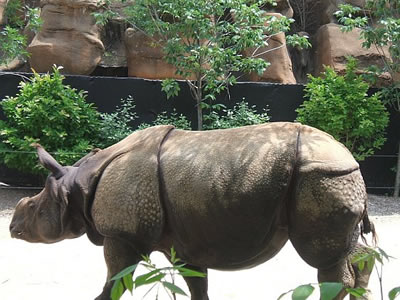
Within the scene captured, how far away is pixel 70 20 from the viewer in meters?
13.7

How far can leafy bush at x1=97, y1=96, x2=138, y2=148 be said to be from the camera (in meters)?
10.7

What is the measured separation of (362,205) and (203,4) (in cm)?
824

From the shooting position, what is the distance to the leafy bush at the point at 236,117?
37.1 feet

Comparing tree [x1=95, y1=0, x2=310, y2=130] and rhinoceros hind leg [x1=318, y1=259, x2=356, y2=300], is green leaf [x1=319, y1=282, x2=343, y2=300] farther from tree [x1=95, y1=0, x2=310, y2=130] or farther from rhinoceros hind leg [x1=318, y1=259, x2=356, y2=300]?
tree [x1=95, y1=0, x2=310, y2=130]

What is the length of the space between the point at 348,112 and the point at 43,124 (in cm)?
567

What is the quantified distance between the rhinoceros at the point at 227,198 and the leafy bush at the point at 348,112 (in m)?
7.59

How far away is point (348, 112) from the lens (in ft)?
37.2

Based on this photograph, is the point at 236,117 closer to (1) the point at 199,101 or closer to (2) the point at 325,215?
(1) the point at 199,101

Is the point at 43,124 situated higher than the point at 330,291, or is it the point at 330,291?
the point at 330,291

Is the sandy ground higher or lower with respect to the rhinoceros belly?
lower

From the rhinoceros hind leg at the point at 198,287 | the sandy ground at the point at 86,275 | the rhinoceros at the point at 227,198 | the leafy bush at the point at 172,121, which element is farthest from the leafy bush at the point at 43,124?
the rhinoceros at the point at 227,198

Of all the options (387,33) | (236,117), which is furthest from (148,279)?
(387,33)

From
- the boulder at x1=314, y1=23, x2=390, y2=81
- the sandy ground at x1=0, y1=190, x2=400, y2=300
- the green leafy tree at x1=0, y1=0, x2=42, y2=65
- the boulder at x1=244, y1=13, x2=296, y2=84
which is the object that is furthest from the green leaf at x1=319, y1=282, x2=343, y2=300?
the boulder at x1=314, y1=23, x2=390, y2=81

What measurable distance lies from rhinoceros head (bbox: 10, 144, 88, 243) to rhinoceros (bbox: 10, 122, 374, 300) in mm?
25
